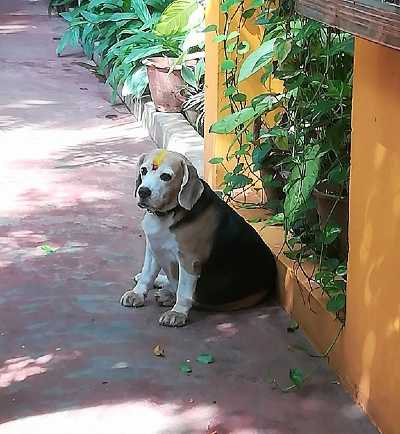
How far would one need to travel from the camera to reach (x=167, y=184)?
179 inches

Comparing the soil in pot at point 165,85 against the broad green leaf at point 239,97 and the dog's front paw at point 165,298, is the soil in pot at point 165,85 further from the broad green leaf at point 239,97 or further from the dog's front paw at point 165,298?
the dog's front paw at point 165,298

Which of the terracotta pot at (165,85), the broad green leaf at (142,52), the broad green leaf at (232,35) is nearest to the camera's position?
the broad green leaf at (232,35)

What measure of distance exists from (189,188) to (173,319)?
61 cm

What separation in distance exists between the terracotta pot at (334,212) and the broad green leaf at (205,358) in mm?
765

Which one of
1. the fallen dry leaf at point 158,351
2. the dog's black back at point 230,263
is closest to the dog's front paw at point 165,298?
the dog's black back at point 230,263

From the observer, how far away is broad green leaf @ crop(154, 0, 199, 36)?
26.9 ft

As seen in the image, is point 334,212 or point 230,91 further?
point 230,91

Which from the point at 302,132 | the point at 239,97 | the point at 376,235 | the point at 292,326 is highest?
the point at 376,235

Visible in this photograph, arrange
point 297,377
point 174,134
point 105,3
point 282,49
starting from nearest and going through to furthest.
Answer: point 297,377, point 282,49, point 174,134, point 105,3

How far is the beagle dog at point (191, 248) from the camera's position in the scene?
457 cm

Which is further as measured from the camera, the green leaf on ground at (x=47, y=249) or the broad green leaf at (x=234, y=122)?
the green leaf on ground at (x=47, y=249)

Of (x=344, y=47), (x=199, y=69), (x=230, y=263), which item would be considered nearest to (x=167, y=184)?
(x=230, y=263)

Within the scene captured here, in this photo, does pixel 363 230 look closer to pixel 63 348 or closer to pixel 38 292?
pixel 63 348

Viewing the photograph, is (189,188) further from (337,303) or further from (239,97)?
(239,97)
